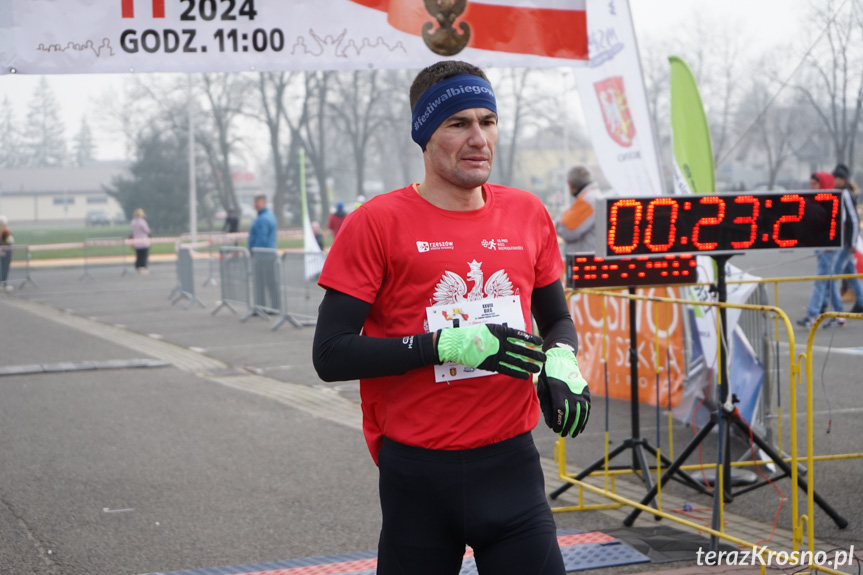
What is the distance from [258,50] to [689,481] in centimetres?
360

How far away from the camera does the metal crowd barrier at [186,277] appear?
65.2 feet

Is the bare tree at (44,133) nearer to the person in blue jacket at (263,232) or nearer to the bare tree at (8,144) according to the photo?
the bare tree at (8,144)

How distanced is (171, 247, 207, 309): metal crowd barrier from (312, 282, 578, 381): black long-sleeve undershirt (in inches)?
686

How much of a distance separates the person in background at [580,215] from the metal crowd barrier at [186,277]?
37.3 ft

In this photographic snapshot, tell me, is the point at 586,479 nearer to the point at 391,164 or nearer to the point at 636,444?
the point at 636,444

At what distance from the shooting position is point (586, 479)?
21.8 ft

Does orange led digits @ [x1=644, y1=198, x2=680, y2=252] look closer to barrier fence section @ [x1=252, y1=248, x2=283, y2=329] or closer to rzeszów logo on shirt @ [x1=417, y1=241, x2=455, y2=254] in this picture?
rzeszów logo on shirt @ [x1=417, y1=241, x2=455, y2=254]

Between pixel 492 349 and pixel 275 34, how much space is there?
3.47 m

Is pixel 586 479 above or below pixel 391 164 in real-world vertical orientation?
below

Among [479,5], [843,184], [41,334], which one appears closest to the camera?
[479,5]

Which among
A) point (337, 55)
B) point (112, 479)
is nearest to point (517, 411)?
point (337, 55)

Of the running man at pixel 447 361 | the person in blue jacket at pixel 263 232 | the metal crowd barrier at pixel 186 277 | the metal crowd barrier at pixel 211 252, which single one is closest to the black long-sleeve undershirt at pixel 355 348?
the running man at pixel 447 361

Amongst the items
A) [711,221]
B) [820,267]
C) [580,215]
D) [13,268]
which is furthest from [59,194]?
[711,221]

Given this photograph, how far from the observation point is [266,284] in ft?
52.1
